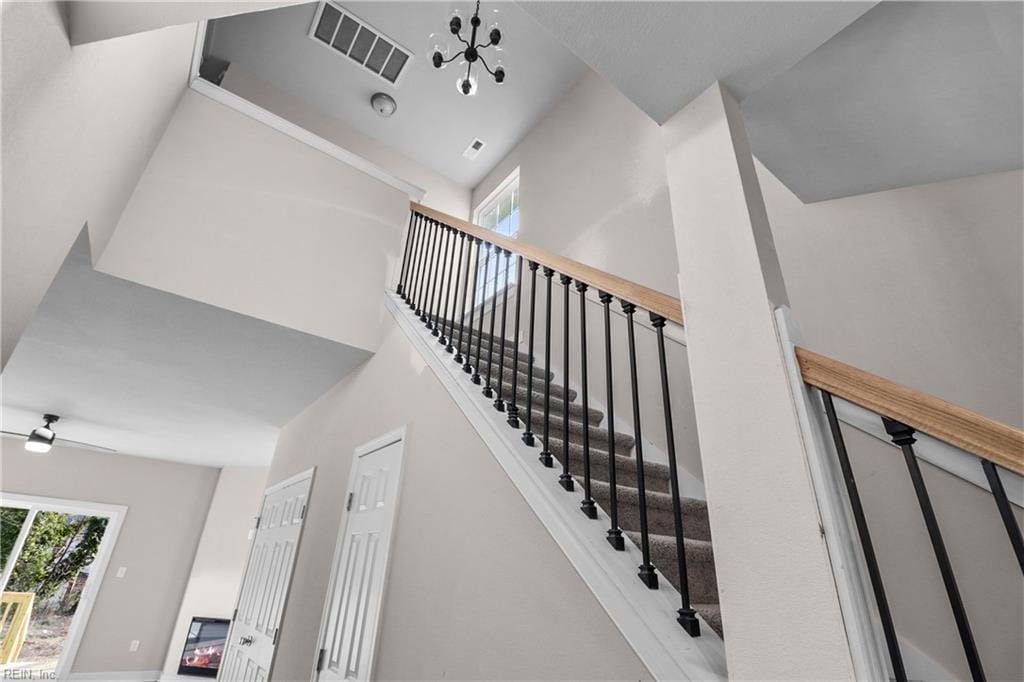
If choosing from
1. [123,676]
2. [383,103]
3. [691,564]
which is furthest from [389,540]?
[123,676]

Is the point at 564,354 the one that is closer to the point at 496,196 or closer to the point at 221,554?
the point at 496,196

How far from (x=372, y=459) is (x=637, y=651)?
2.02 meters

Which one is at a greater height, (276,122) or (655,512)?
(276,122)

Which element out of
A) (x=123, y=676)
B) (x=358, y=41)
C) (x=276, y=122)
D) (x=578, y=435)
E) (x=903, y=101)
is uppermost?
(x=358, y=41)

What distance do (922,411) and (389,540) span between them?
6.86 feet

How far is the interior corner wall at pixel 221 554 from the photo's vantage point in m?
6.36

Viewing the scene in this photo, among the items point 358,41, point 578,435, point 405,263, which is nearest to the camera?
point 578,435

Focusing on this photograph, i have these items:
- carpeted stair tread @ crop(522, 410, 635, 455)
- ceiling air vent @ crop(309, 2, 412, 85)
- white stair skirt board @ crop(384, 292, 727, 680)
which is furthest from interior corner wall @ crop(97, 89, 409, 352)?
ceiling air vent @ crop(309, 2, 412, 85)

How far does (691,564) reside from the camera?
5.14 feet

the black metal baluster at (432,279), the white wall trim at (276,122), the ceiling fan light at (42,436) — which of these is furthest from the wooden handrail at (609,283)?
the ceiling fan light at (42,436)

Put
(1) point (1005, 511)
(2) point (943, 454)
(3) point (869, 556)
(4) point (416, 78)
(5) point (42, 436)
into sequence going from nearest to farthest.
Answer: (1) point (1005, 511) < (3) point (869, 556) < (2) point (943, 454) < (5) point (42, 436) < (4) point (416, 78)

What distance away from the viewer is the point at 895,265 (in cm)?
201

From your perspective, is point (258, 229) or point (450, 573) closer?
point (450, 573)

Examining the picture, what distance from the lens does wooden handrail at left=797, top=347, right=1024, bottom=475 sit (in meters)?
0.71
